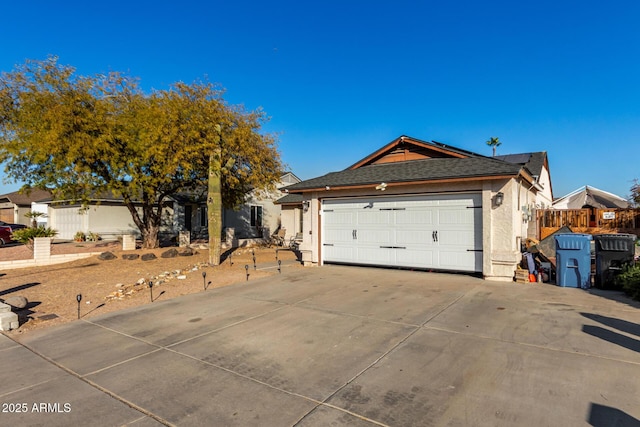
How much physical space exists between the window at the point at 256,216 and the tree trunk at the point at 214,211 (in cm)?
1258

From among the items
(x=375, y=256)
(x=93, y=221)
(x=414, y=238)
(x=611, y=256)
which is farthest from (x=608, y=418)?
(x=93, y=221)

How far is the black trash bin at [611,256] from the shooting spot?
25.0 ft

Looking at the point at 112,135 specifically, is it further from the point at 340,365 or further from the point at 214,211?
the point at 340,365

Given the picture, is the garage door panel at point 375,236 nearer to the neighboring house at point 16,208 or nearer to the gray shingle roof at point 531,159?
the gray shingle roof at point 531,159

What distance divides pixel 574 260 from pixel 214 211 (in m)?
11.5

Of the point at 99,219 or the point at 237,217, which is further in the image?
the point at 237,217

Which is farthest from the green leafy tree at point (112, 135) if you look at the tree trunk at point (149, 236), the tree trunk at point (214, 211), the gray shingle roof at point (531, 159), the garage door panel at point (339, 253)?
the gray shingle roof at point (531, 159)

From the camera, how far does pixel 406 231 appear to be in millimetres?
10680

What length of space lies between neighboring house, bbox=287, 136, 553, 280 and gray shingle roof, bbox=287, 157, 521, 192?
3cm

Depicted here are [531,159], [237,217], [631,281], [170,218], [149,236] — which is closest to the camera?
[631,281]

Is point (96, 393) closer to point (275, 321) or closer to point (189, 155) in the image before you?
point (275, 321)

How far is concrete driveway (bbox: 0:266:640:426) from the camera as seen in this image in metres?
3.15

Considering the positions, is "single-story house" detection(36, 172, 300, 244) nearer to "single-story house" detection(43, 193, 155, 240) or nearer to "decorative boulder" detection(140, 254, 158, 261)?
"single-story house" detection(43, 193, 155, 240)

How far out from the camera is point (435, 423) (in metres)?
2.94
